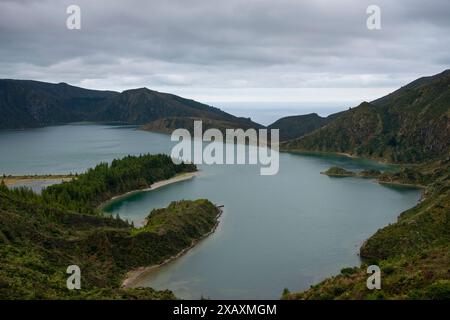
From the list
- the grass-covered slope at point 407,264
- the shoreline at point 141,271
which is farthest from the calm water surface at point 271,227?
the grass-covered slope at point 407,264

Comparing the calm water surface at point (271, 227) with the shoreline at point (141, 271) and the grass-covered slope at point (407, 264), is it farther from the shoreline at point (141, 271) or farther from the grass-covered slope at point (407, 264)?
the grass-covered slope at point (407, 264)

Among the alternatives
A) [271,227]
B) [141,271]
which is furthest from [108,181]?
[141,271]

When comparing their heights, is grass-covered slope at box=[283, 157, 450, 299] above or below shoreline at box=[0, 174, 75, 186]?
below

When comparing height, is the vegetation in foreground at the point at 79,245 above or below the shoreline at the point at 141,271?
above

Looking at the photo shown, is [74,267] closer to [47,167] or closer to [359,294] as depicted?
[359,294]

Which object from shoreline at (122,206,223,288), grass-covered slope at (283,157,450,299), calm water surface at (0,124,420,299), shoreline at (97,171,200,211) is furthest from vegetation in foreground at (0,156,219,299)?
grass-covered slope at (283,157,450,299)

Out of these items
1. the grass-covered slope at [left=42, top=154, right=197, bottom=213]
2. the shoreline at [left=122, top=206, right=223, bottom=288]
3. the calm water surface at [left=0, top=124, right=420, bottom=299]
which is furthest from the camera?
the grass-covered slope at [left=42, top=154, right=197, bottom=213]

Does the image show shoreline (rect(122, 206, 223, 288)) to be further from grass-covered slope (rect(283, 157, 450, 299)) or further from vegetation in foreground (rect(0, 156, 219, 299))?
grass-covered slope (rect(283, 157, 450, 299))

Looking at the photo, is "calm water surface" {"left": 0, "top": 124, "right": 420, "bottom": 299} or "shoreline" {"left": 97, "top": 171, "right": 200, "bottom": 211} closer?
"calm water surface" {"left": 0, "top": 124, "right": 420, "bottom": 299}
